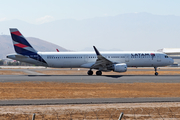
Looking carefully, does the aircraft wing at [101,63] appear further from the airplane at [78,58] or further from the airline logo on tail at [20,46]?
the airline logo on tail at [20,46]

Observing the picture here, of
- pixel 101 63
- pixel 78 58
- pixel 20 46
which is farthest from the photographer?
pixel 78 58

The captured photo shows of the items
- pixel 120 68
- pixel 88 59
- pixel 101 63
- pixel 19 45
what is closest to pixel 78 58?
pixel 88 59

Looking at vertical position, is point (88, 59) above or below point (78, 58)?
below

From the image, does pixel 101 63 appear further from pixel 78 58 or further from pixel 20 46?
pixel 20 46

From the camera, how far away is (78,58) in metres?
50.8

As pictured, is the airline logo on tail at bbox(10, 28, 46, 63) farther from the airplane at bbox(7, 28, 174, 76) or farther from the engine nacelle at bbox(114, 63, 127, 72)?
the engine nacelle at bbox(114, 63, 127, 72)

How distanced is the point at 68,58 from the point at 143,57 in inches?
560

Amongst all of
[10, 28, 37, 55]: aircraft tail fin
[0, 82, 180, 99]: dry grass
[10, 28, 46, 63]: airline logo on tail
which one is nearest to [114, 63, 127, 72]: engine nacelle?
[10, 28, 46, 63]: airline logo on tail

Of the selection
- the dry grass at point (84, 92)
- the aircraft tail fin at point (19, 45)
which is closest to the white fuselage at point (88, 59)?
the aircraft tail fin at point (19, 45)

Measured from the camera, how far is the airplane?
163 feet

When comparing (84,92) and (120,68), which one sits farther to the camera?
(120,68)

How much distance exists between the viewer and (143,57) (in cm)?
5122

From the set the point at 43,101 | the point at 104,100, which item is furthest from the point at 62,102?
the point at 104,100

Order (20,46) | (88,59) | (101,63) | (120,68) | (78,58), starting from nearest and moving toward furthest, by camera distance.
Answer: (120,68) → (101,63) → (20,46) → (78,58) → (88,59)
